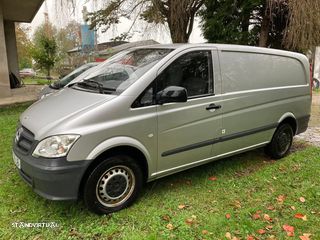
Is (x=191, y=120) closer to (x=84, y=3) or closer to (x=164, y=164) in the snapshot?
(x=164, y=164)

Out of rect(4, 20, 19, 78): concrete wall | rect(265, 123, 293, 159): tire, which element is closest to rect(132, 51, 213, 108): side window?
rect(265, 123, 293, 159): tire

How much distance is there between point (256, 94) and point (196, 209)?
6.39ft

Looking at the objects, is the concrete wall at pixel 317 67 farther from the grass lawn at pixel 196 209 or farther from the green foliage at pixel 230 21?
the grass lawn at pixel 196 209

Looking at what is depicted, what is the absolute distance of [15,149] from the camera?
3.15 metres

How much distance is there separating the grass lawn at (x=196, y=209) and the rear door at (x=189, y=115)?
0.43 m

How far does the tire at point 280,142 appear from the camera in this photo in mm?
4789

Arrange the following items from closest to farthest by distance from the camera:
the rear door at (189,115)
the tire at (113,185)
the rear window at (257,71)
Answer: the tire at (113,185), the rear door at (189,115), the rear window at (257,71)

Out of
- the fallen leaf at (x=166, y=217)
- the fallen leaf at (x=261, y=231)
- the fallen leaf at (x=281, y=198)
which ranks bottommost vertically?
the fallen leaf at (x=281, y=198)

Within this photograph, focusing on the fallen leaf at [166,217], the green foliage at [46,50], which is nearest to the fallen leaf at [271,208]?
the fallen leaf at [166,217]

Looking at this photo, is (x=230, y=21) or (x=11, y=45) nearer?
(x=230, y=21)

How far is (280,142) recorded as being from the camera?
4.88 metres

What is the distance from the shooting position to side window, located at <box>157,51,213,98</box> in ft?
11.1

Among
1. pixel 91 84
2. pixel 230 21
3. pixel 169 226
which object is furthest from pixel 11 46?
pixel 169 226

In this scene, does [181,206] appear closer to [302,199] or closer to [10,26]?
[302,199]
